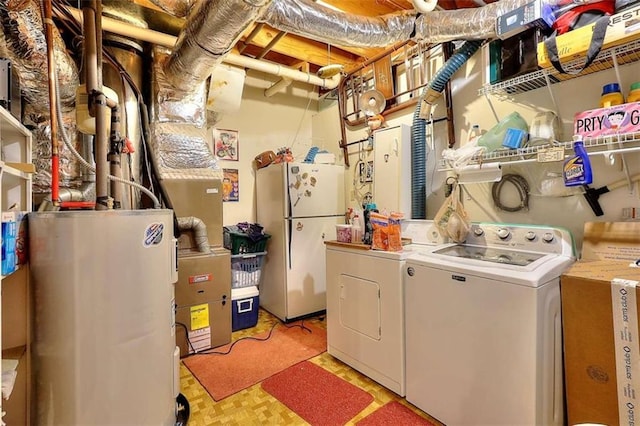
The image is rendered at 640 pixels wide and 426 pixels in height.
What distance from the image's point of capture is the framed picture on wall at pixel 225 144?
349 centimetres

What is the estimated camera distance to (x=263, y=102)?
3801 mm

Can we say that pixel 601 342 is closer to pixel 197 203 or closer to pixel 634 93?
pixel 634 93

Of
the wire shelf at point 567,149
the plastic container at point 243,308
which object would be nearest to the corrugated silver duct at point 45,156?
the plastic container at point 243,308

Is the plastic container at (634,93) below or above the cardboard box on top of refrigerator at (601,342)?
above

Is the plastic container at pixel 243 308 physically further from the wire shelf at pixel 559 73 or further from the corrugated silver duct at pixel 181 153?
the wire shelf at pixel 559 73

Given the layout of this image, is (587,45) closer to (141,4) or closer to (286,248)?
(286,248)

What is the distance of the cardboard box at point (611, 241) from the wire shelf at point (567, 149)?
1.33ft

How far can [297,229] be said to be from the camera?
10.4 feet

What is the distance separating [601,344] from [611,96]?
1.26m

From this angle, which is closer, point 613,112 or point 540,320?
point 540,320

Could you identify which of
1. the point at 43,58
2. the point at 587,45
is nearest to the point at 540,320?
the point at 587,45

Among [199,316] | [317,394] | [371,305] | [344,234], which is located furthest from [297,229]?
[317,394]

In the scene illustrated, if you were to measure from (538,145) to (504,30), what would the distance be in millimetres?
698

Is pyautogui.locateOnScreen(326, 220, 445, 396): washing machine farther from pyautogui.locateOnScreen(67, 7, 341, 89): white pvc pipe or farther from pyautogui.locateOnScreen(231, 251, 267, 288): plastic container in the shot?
pyautogui.locateOnScreen(67, 7, 341, 89): white pvc pipe
